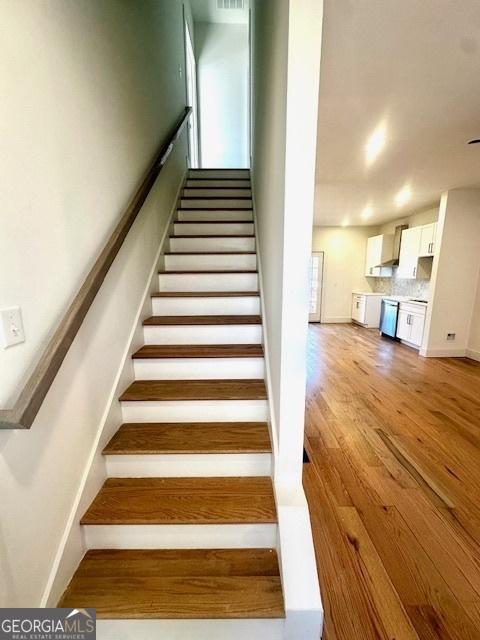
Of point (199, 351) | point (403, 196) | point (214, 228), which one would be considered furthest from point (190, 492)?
point (403, 196)

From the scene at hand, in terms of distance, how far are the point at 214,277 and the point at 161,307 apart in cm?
51

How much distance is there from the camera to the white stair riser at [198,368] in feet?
5.79

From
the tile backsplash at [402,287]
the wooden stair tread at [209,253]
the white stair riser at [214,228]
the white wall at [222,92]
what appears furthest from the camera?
the tile backsplash at [402,287]

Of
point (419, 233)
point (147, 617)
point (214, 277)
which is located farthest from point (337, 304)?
point (147, 617)

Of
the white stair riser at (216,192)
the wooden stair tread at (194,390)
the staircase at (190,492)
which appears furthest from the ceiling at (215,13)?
the wooden stair tread at (194,390)

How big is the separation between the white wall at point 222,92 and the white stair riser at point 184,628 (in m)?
5.58

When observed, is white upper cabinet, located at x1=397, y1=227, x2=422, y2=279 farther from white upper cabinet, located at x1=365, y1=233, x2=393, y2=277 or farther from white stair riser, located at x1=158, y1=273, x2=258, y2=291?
white stair riser, located at x1=158, y1=273, x2=258, y2=291

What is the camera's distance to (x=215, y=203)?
10.8 ft

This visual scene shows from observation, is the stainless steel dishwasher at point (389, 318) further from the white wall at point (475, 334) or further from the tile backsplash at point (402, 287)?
the white wall at point (475, 334)

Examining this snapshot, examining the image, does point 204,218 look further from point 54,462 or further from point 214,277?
point 54,462

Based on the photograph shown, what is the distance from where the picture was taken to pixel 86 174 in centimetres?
124

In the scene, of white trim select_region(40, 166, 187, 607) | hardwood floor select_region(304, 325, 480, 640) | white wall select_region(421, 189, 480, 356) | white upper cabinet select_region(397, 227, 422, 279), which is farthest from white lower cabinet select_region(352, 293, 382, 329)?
white trim select_region(40, 166, 187, 607)

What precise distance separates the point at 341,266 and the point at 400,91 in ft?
18.1

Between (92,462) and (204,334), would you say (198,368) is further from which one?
(92,462)
